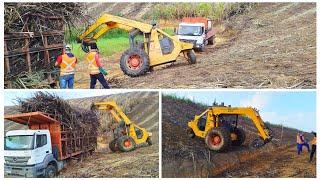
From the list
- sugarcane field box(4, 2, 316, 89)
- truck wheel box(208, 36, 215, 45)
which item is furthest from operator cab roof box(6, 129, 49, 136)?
truck wheel box(208, 36, 215, 45)

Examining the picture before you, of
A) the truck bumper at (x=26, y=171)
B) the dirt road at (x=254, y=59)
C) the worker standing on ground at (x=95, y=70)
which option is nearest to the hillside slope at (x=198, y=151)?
the dirt road at (x=254, y=59)

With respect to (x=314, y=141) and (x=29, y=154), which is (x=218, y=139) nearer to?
(x=314, y=141)

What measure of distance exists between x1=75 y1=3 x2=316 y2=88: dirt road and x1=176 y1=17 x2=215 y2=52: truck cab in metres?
0.18

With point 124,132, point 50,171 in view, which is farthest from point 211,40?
point 50,171

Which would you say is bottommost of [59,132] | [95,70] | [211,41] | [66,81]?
[59,132]

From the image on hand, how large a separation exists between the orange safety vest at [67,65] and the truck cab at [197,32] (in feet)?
7.05

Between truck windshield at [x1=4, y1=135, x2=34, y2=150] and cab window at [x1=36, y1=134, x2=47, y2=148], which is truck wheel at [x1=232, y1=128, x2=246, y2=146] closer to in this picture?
cab window at [x1=36, y1=134, x2=47, y2=148]

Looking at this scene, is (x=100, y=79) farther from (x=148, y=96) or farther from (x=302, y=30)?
(x=302, y=30)

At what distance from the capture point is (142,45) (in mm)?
10422

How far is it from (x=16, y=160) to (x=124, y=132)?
2.17 m

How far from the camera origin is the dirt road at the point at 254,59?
1002cm

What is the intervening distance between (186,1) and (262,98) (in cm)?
218

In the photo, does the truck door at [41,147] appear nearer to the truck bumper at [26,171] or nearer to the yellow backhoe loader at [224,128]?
the truck bumper at [26,171]

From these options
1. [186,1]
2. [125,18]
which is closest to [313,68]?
[186,1]
